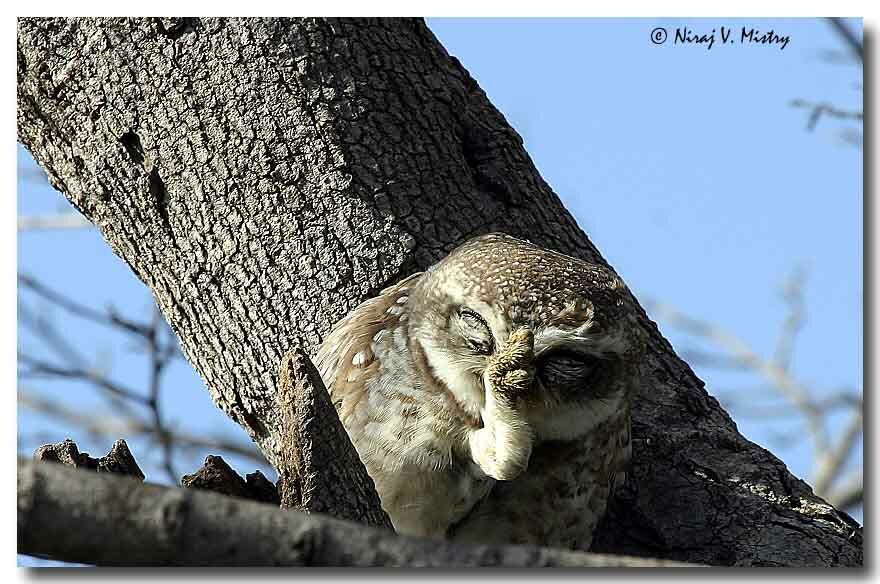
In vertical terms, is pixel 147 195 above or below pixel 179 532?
above

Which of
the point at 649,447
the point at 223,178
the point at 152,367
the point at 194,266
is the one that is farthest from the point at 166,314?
the point at 649,447

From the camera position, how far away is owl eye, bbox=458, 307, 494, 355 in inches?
86.6

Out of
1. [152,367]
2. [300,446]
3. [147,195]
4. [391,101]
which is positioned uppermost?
[391,101]

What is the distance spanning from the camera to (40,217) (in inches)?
126

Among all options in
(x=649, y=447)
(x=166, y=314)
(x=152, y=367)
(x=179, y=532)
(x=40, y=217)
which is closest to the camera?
(x=179, y=532)

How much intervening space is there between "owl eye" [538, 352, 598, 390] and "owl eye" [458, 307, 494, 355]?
0.38ft

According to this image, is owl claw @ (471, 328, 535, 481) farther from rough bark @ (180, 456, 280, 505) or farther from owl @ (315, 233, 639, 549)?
rough bark @ (180, 456, 280, 505)

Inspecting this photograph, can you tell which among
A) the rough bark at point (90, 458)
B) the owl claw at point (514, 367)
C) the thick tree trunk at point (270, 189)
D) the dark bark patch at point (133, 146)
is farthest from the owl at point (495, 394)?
the dark bark patch at point (133, 146)

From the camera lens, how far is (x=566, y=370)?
87.1 inches

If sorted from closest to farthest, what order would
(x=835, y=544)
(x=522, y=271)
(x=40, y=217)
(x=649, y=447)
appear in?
(x=522, y=271) < (x=835, y=544) < (x=649, y=447) < (x=40, y=217)

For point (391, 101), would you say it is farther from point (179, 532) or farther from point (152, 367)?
point (179, 532)

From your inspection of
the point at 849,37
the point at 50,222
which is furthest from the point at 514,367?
the point at 50,222

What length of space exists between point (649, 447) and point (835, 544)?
1.56ft

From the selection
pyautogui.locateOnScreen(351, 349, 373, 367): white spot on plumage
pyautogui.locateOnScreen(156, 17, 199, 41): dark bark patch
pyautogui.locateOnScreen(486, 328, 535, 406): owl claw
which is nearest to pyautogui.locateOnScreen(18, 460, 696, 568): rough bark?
pyautogui.locateOnScreen(486, 328, 535, 406): owl claw
